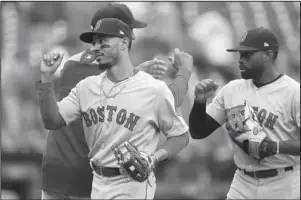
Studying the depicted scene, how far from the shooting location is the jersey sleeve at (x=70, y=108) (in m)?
3.70

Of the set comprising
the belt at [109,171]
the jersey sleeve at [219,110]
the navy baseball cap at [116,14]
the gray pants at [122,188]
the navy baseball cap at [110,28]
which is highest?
the navy baseball cap at [116,14]

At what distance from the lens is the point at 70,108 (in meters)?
3.73

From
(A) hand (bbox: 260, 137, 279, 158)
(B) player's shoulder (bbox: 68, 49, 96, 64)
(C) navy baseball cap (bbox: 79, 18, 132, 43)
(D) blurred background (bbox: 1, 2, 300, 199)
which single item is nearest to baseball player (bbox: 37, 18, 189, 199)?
(C) navy baseball cap (bbox: 79, 18, 132, 43)

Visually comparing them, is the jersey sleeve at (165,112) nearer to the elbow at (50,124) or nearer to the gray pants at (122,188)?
the gray pants at (122,188)

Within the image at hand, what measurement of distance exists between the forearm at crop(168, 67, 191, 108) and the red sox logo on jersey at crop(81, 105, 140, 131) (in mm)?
570

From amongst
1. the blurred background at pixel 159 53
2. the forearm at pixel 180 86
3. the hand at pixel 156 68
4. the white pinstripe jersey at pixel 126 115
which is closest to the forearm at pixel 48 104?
the white pinstripe jersey at pixel 126 115

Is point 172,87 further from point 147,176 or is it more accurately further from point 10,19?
point 10,19

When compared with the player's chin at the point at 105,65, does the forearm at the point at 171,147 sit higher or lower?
lower

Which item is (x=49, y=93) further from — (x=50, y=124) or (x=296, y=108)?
(x=296, y=108)

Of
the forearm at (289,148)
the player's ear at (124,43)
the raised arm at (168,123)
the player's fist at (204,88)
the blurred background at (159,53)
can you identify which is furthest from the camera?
the blurred background at (159,53)

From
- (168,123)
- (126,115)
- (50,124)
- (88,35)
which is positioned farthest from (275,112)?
(50,124)

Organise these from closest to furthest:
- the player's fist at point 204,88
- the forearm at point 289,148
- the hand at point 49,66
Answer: the hand at point 49,66 → the forearm at point 289,148 → the player's fist at point 204,88

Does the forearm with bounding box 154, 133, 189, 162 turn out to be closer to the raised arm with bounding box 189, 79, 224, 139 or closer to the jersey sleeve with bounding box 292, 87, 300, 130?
the raised arm with bounding box 189, 79, 224, 139

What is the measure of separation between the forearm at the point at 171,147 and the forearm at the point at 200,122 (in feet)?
1.51
